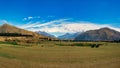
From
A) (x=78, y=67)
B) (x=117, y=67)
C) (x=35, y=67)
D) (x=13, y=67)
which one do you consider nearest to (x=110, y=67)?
(x=117, y=67)

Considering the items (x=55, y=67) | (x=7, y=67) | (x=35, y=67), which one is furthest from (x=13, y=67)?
(x=55, y=67)

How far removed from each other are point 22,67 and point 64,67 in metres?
4.64

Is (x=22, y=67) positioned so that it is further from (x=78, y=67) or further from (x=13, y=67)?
(x=78, y=67)

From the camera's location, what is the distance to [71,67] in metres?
28.2

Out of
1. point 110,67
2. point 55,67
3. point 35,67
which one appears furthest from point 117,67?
point 35,67

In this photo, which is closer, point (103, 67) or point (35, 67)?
point (35, 67)

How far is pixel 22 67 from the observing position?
26766mm

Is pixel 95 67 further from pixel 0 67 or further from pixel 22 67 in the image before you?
pixel 0 67

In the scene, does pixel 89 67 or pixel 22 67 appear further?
pixel 89 67

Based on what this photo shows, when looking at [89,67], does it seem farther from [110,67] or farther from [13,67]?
[13,67]

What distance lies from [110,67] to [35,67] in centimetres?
870

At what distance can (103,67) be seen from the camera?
29.3m

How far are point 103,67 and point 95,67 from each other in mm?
1026

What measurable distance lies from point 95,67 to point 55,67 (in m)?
4.59
